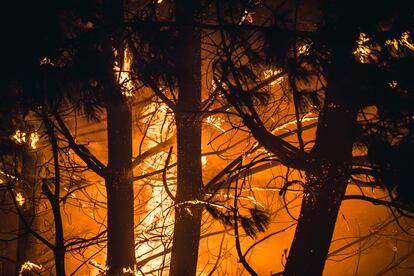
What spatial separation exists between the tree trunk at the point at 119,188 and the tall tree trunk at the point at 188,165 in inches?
30.2

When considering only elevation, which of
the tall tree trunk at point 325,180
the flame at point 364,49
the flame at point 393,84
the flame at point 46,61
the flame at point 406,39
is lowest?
the tall tree trunk at point 325,180

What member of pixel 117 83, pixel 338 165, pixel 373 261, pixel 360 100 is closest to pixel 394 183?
pixel 338 165

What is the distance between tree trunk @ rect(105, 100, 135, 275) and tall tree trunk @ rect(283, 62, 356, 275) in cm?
230

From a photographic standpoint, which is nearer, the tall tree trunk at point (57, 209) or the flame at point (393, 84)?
the flame at point (393, 84)

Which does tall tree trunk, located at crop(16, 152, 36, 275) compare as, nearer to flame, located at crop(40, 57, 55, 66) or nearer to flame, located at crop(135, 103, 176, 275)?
flame, located at crop(135, 103, 176, 275)

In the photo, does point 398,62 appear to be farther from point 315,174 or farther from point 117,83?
point 117,83

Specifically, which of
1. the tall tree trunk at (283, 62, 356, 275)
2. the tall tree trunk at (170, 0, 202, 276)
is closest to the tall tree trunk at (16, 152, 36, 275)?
the tall tree trunk at (170, 0, 202, 276)

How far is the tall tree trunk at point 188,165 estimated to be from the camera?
373 centimetres

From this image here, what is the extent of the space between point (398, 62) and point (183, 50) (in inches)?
87.1

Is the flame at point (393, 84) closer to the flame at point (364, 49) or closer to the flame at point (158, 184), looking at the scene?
the flame at point (364, 49)

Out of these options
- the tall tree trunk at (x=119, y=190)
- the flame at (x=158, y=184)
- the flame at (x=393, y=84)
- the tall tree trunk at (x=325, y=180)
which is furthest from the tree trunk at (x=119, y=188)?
the flame at (x=393, y=84)

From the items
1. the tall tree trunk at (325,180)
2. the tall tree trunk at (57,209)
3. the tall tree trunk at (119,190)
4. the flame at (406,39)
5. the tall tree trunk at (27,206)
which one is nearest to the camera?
the flame at (406,39)

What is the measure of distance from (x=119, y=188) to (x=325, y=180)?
2706mm

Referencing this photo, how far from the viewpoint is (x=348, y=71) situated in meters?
2.60
